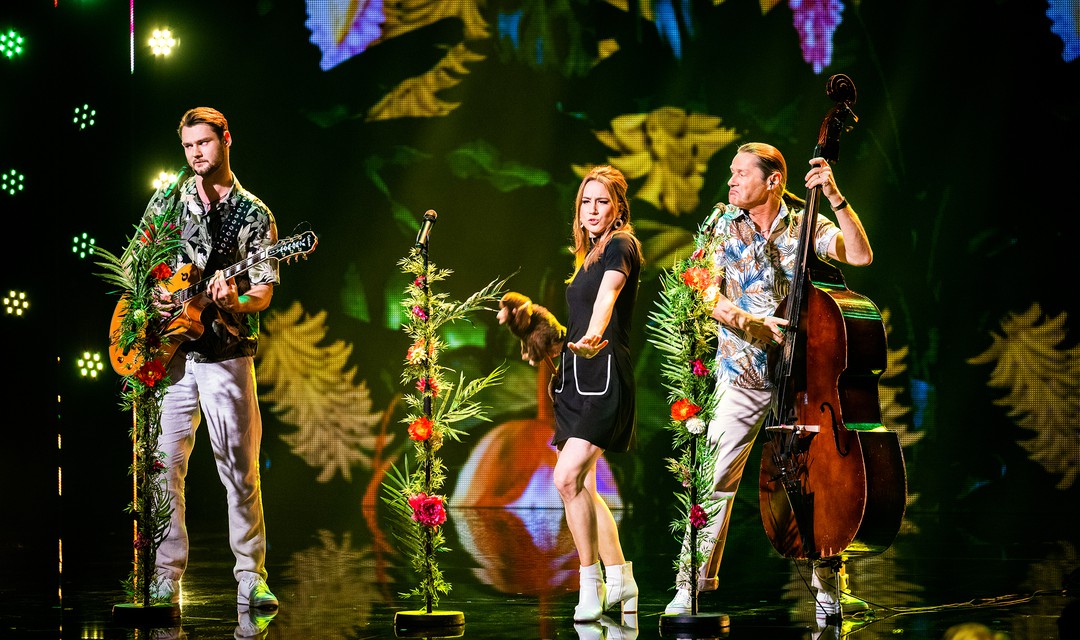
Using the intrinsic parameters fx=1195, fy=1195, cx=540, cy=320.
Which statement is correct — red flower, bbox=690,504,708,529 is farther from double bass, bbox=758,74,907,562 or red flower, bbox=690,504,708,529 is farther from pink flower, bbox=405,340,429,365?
pink flower, bbox=405,340,429,365

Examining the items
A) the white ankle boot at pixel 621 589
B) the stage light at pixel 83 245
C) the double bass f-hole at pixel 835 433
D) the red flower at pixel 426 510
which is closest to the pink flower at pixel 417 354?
the red flower at pixel 426 510

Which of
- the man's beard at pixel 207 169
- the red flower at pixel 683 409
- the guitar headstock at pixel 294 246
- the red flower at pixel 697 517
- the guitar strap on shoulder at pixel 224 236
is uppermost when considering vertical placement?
the man's beard at pixel 207 169

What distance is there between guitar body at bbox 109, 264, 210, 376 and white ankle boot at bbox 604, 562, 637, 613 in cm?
173

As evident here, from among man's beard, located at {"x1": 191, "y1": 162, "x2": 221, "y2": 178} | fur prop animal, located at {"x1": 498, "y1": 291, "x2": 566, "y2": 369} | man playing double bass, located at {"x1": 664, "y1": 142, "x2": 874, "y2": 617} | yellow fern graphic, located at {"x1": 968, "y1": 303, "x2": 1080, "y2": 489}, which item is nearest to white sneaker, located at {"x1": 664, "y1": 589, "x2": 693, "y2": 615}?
man playing double bass, located at {"x1": 664, "y1": 142, "x2": 874, "y2": 617}

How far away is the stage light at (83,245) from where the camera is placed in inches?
234

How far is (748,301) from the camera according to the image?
4.28m

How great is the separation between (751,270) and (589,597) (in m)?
1.29

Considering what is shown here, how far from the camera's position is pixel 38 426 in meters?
5.80

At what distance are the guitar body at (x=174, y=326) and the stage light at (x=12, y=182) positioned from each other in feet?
5.49

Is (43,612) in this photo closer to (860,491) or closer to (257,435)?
(257,435)

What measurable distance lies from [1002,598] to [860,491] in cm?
119

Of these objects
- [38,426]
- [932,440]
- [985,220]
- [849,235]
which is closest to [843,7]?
[985,220]

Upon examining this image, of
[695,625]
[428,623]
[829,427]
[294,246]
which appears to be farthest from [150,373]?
A: [829,427]

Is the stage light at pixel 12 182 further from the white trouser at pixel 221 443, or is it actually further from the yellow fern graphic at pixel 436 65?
the yellow fern graphic at pixel 436 65
